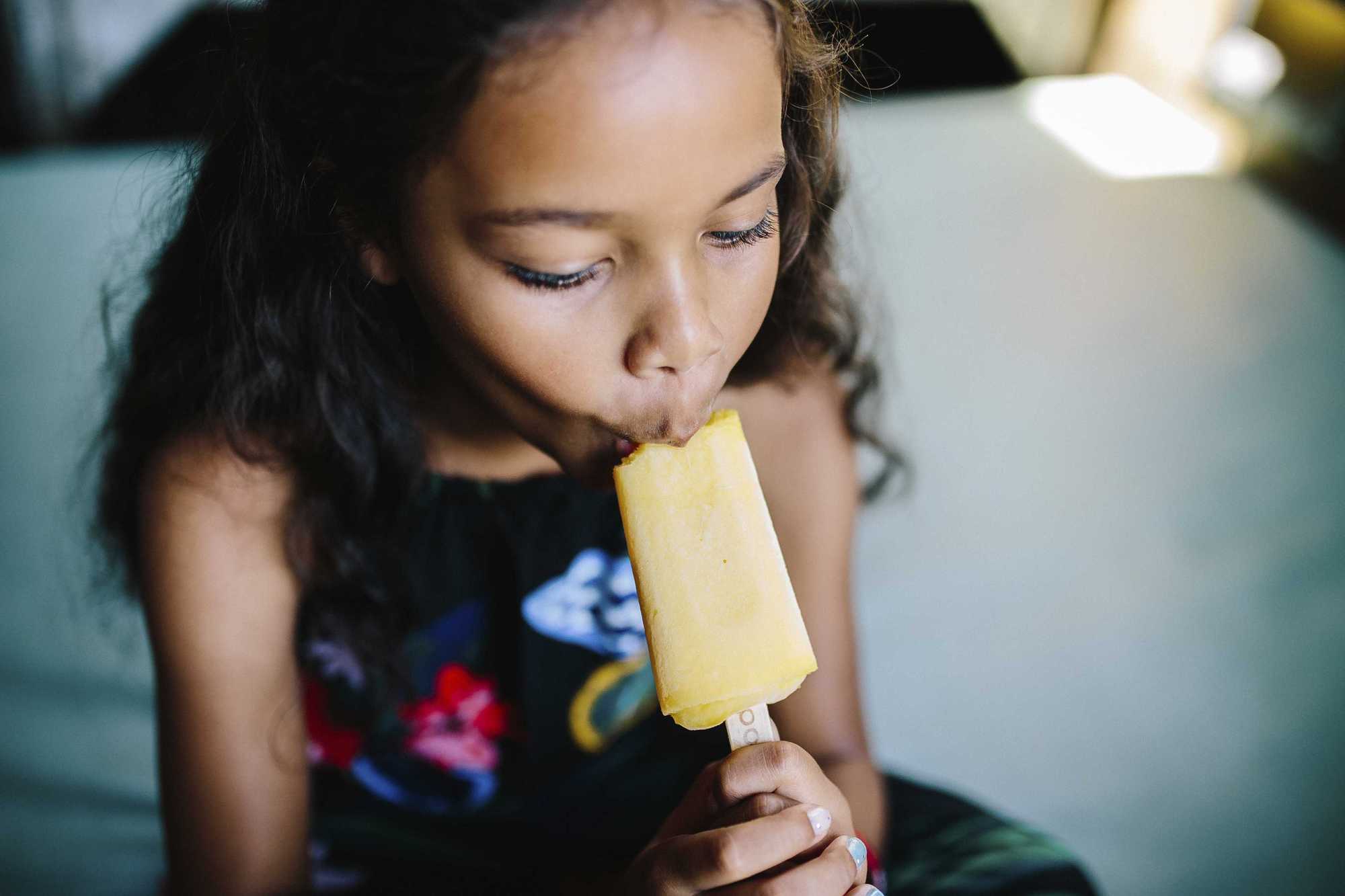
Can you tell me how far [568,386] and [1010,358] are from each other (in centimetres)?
191

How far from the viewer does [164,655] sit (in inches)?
40.1

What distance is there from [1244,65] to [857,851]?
3032 mm

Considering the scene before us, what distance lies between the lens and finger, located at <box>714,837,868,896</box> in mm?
775

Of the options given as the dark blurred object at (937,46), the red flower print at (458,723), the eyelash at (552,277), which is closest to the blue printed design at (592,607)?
the red flower print at (458,723)

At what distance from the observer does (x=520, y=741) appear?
118 cm

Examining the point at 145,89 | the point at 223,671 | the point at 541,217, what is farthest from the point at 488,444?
the point at 145,89

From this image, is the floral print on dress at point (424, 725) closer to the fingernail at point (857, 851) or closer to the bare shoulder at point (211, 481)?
the bare shoulder at point (211, 481)

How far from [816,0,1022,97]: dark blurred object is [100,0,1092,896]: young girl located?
256cm

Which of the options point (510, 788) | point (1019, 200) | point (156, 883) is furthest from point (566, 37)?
point (1019, 200)

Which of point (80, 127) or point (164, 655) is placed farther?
point (80, 127)

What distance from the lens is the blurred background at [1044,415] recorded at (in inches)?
64.7

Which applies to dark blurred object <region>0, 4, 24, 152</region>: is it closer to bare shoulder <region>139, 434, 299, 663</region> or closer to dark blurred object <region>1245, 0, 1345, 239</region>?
bare shoulder <region>139, 434, 299, 663</region>

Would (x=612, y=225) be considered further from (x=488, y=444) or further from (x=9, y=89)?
(x=9, y=89)

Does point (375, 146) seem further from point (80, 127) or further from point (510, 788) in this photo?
point (80, 127)
